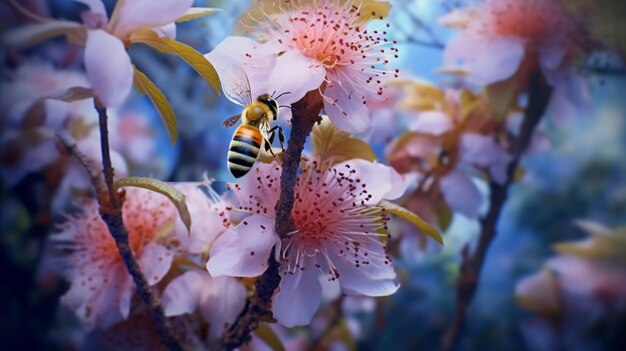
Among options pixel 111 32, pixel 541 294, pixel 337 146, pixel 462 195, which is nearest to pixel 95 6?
pixel 111 32

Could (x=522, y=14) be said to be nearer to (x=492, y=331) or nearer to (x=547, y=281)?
(x=547, y=281)

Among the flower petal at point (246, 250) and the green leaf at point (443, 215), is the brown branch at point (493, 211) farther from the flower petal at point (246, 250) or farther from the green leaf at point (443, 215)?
the flower petal at point (246, 250)

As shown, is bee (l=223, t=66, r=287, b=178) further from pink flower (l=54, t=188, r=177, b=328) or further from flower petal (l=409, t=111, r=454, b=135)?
flower petal (l=409, t=111, r=454, b=135)

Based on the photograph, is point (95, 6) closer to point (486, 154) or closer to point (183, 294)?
point (183, 294)

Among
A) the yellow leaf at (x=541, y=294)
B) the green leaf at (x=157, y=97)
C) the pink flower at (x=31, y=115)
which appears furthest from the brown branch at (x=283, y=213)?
the yellow leaf at (x=541, y=294)

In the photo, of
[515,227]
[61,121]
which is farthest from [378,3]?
[515,227]

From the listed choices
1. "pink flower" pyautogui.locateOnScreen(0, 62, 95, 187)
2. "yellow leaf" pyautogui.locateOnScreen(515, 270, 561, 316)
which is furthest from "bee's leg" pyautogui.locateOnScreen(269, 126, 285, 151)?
"yellow leaf" pyautogui.locateOnScreen(515, 270, 561, 316)
